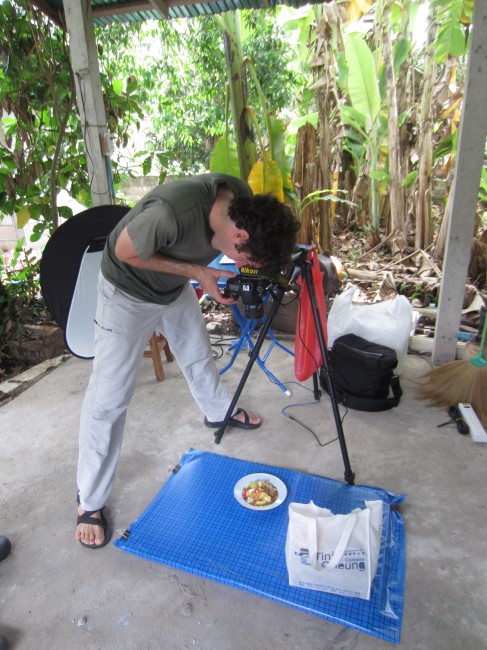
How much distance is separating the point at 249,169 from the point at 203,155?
3.24 meters

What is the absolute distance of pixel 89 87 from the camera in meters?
2.44

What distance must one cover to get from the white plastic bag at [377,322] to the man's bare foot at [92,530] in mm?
1641

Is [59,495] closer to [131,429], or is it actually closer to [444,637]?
[131,429]

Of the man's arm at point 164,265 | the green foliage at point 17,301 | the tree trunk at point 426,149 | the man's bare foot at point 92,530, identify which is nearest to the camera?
the man's arm at point 164,265

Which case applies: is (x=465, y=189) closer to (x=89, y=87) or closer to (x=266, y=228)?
(x=266, y=228)

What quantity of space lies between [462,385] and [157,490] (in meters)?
1.69

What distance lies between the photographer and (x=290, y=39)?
5340mm

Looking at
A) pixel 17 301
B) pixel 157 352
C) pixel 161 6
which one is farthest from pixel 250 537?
pixel 161 6

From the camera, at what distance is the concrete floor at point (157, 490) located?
1251 mm

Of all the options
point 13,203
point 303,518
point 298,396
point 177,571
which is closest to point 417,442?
point 298,396

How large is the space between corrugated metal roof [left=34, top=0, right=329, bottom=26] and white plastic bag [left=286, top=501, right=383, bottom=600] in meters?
2.85

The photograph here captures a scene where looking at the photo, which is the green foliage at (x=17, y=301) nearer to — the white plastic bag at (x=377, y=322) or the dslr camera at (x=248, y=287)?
the dslr camera at (x=248, y=287)

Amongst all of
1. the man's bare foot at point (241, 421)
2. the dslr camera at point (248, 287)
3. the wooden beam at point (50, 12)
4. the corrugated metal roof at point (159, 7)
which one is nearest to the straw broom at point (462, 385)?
the man's bare foot at point (241, 421)

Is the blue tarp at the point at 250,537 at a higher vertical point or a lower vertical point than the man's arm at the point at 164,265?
lower
